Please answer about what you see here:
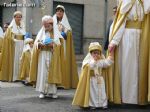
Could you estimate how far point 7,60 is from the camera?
13898 mm

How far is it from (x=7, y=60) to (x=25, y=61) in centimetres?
87

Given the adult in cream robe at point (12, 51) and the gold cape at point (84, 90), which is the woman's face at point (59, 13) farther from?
the gold cape at point (84, 90)

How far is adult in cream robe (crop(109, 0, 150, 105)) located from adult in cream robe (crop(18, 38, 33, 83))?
4796 millimetres

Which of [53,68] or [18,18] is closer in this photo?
[53,68]

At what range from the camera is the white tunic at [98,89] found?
8.30 metres

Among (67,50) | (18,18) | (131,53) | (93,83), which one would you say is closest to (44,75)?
(93,83)

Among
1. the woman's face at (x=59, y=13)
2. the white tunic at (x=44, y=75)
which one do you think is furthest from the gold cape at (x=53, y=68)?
the woman's face at (x=59, y=13)

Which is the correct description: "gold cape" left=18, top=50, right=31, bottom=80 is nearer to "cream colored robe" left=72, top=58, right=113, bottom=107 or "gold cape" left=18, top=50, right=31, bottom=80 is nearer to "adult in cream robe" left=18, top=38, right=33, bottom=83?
"adult in cream robe" left=18, top=38, right=33, bottom=83

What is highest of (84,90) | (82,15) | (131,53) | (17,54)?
(82,15)

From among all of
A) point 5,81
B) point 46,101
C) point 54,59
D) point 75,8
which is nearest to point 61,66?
point 54,59

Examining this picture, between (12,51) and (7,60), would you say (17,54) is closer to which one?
(12,51)

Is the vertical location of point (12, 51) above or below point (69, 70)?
above

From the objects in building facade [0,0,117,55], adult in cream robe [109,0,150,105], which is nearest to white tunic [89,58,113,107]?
adult in cream robe [109,0,150,105]

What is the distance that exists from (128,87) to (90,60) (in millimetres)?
749
